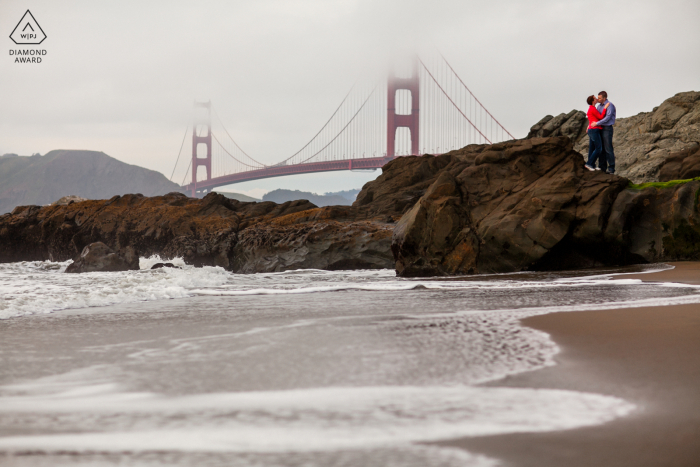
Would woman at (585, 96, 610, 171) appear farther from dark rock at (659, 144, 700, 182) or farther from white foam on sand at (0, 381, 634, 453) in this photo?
white foam on sand at (0, 381, 634, 453)

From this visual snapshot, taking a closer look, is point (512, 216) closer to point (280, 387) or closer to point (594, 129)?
point (594, 129)

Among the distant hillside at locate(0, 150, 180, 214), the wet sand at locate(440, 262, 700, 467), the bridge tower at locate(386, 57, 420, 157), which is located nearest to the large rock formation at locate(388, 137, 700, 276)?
the wet sand at locate(440, 262, 700, 467)

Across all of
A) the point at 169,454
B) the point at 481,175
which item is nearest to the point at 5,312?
the point at 169,454

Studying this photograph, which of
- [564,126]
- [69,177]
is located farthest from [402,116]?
[69,177]

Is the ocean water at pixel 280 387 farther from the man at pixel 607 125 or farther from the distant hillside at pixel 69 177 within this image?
the distant hillside at pixel 69 177

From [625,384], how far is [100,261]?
33.9 ft

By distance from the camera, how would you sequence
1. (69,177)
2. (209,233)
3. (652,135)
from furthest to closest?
(69,177) < (652,135) < (209,233)

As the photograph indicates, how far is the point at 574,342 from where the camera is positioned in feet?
7.22

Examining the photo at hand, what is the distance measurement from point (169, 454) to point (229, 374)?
2.16 ft

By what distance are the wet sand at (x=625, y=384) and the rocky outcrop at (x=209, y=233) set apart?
7.01 meters

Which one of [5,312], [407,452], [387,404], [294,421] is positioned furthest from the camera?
[5,312]

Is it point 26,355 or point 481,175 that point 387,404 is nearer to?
point 26,355

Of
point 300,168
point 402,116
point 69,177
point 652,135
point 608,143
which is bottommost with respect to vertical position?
point 608,143

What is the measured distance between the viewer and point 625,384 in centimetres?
159
